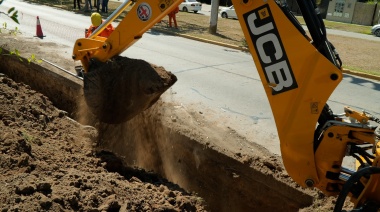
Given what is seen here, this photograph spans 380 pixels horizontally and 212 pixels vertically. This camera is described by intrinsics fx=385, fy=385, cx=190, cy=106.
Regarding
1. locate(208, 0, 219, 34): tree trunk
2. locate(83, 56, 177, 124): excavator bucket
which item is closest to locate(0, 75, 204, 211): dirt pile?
locate(83, 56, 177, 124): excavator bucket

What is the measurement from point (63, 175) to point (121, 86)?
1.71 metres

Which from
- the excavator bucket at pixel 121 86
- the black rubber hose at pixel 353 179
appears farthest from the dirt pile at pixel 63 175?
the black rubber hose at pixel 353 179

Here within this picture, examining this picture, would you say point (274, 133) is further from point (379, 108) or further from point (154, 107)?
point (379, 108)

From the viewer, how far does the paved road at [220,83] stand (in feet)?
24.9

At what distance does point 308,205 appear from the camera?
15.9 ft

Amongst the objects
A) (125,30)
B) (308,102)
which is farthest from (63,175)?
(308,102)

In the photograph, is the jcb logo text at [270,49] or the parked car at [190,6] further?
the parked car at [190,6]

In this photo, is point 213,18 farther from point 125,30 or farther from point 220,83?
point 125,30

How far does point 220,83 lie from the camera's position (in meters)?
10.1

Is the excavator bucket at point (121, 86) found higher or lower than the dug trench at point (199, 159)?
higher

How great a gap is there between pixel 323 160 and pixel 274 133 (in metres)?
3.54

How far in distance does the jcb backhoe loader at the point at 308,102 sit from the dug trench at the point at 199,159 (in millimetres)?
1162

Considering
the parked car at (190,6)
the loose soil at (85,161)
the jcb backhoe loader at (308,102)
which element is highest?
→ the jcb backhoe loader at (308,102)

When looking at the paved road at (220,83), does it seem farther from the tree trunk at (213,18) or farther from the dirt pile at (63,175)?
the tree trunk at (213,18)
